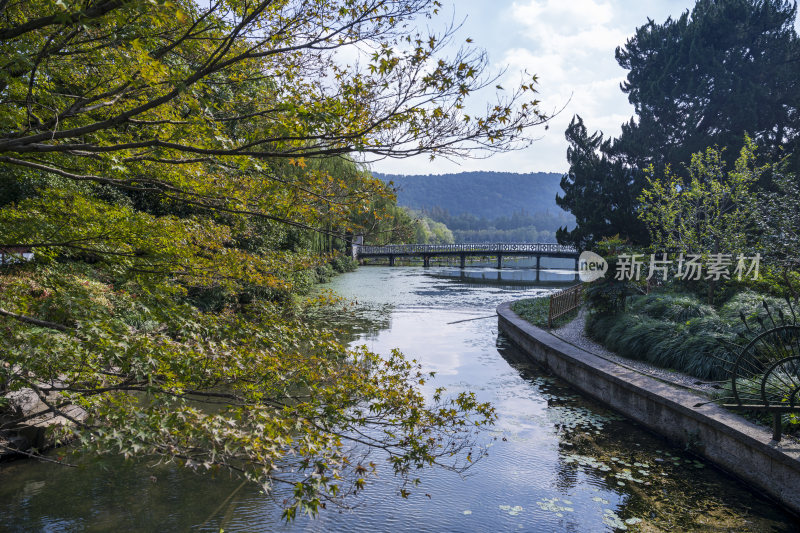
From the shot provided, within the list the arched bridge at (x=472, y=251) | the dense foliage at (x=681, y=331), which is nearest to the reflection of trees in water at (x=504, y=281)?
the arched bridge at (x=472, y=251)

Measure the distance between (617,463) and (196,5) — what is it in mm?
6736

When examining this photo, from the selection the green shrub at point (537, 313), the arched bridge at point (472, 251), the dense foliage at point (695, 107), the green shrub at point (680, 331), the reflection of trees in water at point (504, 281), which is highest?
the dense foliage at point (695, 107)

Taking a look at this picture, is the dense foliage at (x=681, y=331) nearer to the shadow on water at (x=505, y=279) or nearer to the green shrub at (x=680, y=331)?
the green shrub at (x=680, y=331)

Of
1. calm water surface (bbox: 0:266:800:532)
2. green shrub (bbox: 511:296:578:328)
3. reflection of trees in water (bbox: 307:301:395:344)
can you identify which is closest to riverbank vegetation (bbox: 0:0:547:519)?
calm water surface (bbox: 0:266:800:532)

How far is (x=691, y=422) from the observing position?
664cm

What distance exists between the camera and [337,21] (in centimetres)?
376

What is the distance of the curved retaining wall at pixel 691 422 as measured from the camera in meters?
5.25

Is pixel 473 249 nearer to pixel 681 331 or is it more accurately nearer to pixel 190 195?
pixel 681 331

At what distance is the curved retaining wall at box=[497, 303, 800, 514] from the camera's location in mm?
5246

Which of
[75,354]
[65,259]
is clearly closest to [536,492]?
[75,354]

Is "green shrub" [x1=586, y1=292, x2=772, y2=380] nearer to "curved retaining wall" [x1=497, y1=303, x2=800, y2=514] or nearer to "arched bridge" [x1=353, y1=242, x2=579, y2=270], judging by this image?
"curved retaining wall" [x1=497, y1=303, x2=800, y2=514]

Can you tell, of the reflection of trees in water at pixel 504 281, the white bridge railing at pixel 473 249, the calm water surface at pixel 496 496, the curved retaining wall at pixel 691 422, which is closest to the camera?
the calm water surface at pixel 496 496

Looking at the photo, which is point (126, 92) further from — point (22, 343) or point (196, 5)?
point (22, 343)

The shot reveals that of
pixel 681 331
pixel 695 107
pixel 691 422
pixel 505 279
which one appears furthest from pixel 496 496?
pixel 505 279
